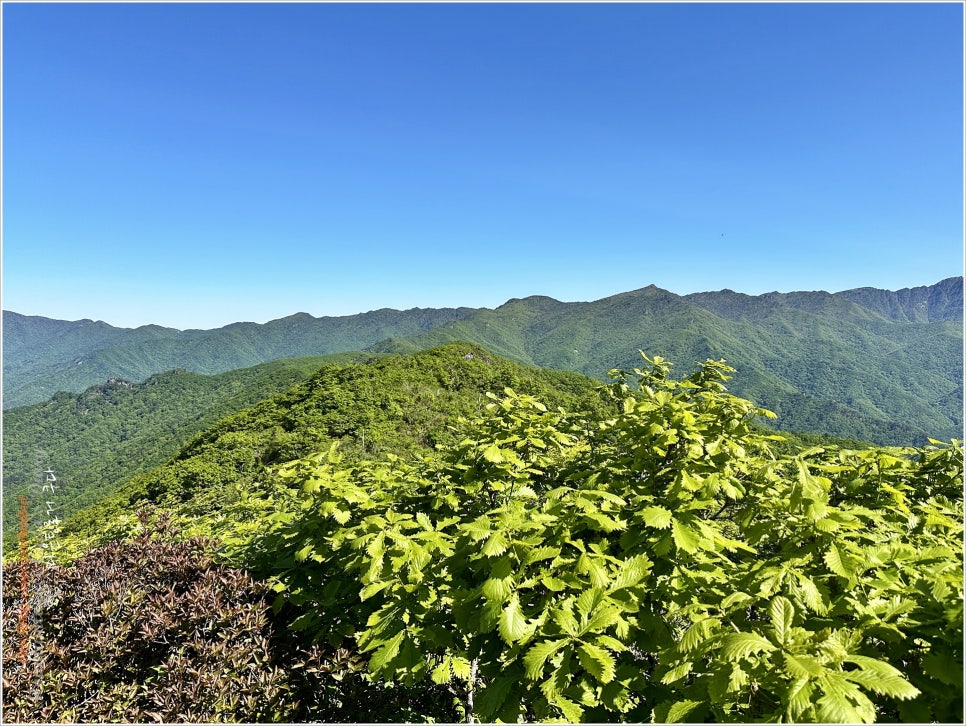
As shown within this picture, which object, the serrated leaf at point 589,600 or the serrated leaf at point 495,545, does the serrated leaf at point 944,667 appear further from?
the serrated leaf at point 495,545

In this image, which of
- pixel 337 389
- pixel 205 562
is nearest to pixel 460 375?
pixel 337 389

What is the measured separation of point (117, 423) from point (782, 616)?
207993 mm

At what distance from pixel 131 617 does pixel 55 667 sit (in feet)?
2.12

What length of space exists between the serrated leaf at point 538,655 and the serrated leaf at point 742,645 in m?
0.82

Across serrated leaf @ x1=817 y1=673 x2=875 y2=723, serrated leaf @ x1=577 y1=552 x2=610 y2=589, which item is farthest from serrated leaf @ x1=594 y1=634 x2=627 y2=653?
serrated leaf @ x1=817 y1=673 x2=875 y2=723

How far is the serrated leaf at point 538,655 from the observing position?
2.52 metres

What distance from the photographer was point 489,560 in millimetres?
3180

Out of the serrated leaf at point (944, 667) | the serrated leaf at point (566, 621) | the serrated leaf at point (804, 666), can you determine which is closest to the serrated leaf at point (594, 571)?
the serrated leaf at point (566, 621)

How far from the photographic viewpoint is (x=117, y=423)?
16462 centimetres

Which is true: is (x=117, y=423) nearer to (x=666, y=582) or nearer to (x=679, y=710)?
(x=666, y=582)

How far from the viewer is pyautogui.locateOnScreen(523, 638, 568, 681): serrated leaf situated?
252 cm

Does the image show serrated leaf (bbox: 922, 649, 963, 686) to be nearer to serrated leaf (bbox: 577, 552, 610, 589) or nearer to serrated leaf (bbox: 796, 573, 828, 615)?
serrated leaf (bbox: 796, 573, 828, 615)

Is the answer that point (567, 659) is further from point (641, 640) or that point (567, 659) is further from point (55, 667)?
point (55, 667)

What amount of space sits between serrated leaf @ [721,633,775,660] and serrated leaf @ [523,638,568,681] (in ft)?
2.70
